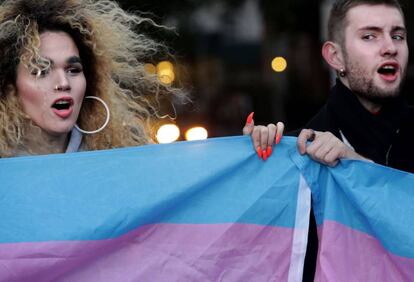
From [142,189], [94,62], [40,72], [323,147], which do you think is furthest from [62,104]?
[323,147]

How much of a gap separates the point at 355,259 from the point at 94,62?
4.63 feet

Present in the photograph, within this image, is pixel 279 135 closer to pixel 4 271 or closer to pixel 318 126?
pixel 318 126

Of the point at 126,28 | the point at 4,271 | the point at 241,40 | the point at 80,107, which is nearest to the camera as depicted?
the point at 4,271

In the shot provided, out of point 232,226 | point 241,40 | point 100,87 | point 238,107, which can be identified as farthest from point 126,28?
point 241,40

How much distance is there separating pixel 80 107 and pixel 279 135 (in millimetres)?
885

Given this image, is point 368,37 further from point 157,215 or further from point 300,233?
point 157,215

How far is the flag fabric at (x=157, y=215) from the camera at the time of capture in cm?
306

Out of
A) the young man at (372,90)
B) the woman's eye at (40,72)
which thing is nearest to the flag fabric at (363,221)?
the young man at (372,90)

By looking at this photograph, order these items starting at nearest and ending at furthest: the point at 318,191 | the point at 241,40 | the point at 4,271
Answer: the point at 4,271
the point at 318,191
the point at 241,40

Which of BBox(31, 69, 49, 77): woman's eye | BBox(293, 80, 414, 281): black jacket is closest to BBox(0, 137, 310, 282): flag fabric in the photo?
BBox(31, 69, 49, 77): woman's eye

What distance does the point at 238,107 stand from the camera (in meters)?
16.0

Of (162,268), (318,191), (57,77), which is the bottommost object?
(162,268)

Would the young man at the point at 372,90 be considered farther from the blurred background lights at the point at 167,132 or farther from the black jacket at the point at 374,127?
the blurred background lights at the point at 167,132

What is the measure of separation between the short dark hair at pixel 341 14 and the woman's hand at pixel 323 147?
81 cm
